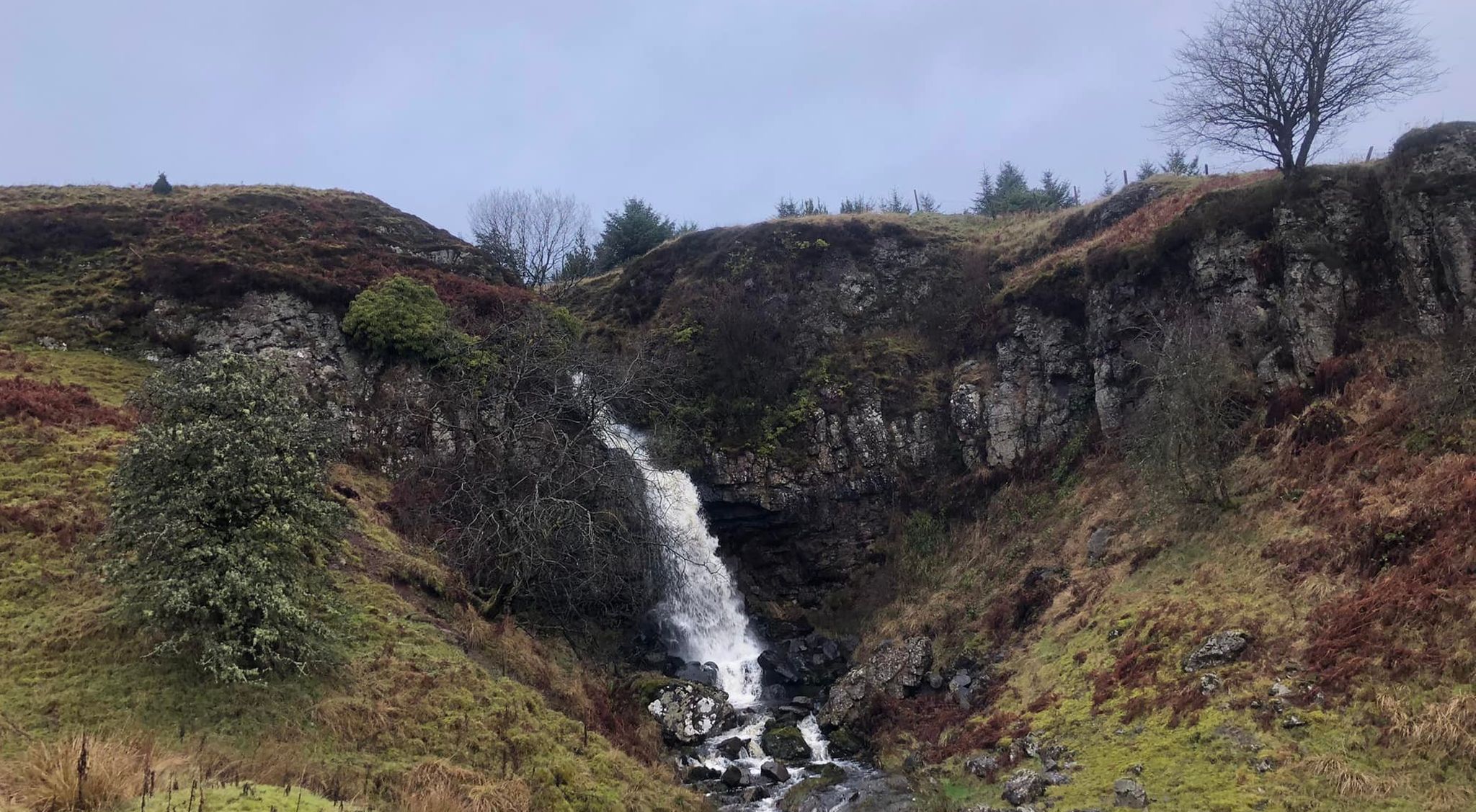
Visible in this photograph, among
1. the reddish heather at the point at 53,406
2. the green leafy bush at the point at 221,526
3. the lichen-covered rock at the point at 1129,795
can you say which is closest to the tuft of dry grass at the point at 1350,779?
the lichen-covered rock at the point at 1129,795

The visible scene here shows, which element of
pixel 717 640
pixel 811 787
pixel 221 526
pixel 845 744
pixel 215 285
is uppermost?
pixel 215 285

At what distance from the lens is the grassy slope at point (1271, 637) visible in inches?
449

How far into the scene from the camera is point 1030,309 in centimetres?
3102

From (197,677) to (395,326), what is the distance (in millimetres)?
16739

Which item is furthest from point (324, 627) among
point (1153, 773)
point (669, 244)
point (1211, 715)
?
point (669, 244)

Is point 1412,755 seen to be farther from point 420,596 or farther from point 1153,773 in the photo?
point 420,596

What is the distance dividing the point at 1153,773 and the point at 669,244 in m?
34.1

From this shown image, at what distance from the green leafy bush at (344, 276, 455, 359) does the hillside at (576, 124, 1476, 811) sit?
10329 mm

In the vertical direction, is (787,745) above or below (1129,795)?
below

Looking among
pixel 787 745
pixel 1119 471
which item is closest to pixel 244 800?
pixel 787 745

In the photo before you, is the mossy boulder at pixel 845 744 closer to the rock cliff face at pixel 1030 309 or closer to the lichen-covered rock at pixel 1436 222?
the rock cliff face at pixel 1030 309

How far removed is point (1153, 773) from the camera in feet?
43.5

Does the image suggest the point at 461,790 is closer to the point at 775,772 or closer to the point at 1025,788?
the point at 775,772

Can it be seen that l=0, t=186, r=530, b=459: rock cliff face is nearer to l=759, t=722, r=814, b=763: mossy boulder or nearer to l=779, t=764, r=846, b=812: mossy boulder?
l=759, t=722, r=814, b=763: mossy boulder
